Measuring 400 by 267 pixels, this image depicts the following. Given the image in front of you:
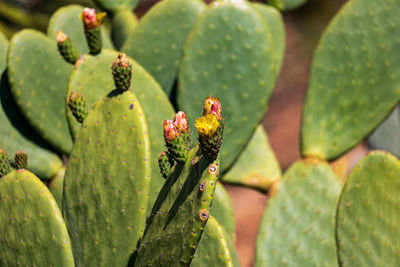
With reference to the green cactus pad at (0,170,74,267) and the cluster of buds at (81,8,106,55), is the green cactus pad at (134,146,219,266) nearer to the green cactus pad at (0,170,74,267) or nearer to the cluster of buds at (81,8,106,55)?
the green cactus pad at (0,170,74,267)

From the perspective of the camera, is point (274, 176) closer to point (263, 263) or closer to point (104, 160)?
point (263, 263)

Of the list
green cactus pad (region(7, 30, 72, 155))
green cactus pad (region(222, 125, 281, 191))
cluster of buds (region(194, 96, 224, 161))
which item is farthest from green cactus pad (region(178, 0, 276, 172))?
cluster of buds (region(194, 96, 224, 161))

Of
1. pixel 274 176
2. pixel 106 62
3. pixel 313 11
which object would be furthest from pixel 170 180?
pixel 313 11

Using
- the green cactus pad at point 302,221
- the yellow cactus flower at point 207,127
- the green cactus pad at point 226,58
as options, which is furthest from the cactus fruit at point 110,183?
the green cactus pad at point 302,221

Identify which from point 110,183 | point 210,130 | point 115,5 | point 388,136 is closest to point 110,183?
point 110,183

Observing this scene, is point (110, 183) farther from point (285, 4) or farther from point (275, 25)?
point (285, 4)

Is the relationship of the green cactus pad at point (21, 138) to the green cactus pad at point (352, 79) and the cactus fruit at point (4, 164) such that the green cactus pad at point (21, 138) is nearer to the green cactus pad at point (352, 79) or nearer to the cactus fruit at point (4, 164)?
the cactus fruit at point (4, 164)
